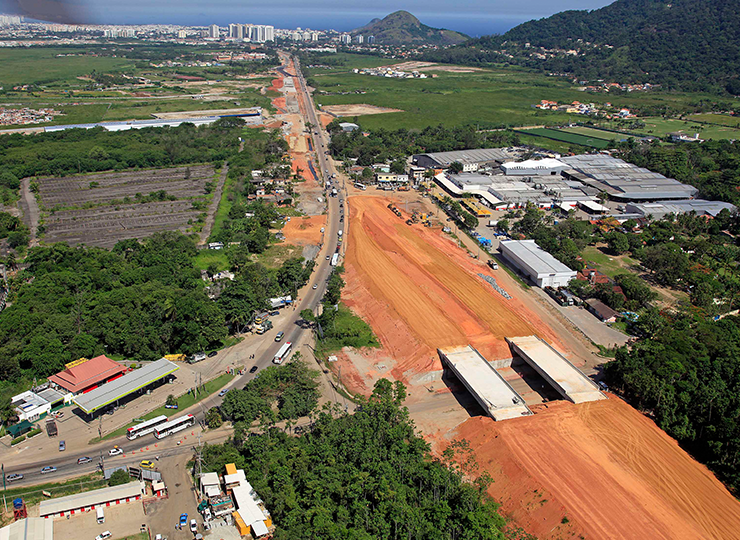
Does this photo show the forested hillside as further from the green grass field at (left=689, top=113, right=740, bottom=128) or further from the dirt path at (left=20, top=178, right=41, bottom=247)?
the green grass field at (left=689, top=113, right=740, bottom=128)

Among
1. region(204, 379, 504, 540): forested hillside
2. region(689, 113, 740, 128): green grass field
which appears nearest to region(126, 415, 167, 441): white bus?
region(204, 379, 504, 540): forested hillside

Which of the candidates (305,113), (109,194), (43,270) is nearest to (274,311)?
(43,270)

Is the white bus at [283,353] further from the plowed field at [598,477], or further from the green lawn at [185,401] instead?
the plowed field at [598,477]

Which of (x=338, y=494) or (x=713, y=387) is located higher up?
(x=713, y=387)

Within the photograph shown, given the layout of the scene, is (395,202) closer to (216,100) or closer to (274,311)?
(274,311)

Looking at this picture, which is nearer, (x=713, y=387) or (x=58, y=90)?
(x=713, y=387)
